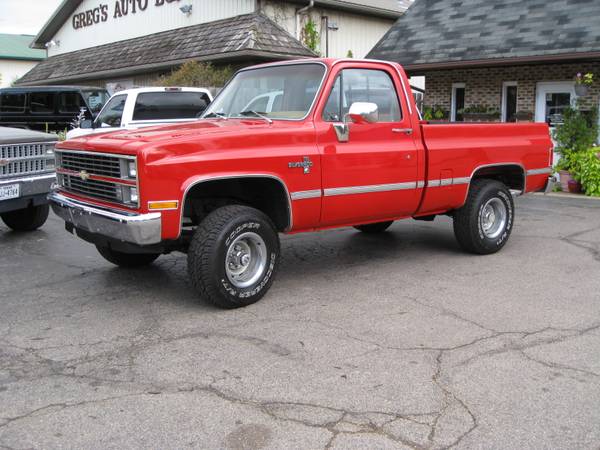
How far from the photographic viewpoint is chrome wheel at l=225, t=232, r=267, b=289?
5355mm

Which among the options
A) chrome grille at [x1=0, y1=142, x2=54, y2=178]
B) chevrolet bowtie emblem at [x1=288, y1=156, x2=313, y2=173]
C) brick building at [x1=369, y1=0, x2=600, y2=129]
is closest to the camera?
chevrolet bowtie emblem at [x1=288, y1=156, x2=313, y2=173]

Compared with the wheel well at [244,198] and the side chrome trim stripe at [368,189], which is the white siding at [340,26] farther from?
the wheel well at [244,198]

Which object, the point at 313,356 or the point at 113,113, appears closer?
the point at 313,356

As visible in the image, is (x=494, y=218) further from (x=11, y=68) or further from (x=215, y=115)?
(x=11, y=68)

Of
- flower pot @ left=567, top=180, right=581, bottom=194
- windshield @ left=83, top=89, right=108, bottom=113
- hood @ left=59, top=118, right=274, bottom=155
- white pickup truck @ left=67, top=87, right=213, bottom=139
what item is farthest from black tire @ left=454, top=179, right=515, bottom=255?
windshield @ left=83, top=89, right=108, bottom=113

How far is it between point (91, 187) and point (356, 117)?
2.40 m

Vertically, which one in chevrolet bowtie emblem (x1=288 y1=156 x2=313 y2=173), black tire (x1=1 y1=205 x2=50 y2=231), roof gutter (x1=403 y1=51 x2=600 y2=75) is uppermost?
roof gutter (x1=403 y1=51 x2=600 y2=75)

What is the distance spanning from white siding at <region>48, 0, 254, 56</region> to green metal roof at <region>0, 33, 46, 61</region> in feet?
70.4

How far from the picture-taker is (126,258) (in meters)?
6.64

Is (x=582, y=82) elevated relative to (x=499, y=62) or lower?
lower

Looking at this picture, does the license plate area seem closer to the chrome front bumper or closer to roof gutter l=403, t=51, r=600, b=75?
the chrome front bumper

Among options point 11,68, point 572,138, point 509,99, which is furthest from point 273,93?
point 11,68

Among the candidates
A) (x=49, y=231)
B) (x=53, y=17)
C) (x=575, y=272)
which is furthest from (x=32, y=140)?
(x=53, y=17)

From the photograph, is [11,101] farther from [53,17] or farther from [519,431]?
[519,431]
